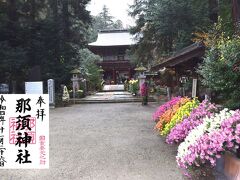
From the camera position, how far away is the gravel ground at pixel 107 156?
562 cm

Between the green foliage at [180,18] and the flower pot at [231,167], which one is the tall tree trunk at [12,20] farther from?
the flower pot at [231,167]

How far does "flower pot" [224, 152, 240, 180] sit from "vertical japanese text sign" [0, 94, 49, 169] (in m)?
2.53

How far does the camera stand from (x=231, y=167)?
4.70 m

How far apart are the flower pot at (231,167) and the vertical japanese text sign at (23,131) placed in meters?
2.53

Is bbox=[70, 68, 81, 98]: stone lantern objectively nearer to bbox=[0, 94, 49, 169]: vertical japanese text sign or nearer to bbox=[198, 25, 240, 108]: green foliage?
bbox=[198, 25, 240, 108]: green foliage

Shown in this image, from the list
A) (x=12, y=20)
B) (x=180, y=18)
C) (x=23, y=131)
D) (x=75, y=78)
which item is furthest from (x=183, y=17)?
(x=23, y=131)

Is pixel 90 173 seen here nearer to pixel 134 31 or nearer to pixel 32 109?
pixel 32 109

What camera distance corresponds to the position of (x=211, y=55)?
8633 millimetres

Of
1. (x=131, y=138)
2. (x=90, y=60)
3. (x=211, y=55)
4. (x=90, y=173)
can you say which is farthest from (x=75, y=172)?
(x=90, y=60)

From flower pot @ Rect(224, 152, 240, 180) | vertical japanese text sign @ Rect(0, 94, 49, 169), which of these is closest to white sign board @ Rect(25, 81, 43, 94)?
vertical japanese text sign @ Rect(0, 94, 49, 169)

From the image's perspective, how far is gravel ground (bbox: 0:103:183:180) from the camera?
18.5ft

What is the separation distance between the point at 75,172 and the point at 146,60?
2696 centimetres

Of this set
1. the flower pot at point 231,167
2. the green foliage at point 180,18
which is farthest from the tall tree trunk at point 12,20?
the flower pot at point 231,167

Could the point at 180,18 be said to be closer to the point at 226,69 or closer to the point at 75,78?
the point at 75,78
